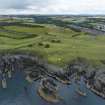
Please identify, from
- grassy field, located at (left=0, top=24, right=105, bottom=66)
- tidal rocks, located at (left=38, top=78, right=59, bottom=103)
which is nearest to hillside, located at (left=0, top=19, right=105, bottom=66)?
grassy field, located at (left=0, top=24, right=105, bottom=66)

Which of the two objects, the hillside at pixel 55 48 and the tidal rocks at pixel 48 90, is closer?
the tidal rocks at pixel 48 90

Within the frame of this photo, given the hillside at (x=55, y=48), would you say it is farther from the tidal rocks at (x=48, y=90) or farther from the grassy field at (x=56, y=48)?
the tidal rocks at (x=48, y=90)

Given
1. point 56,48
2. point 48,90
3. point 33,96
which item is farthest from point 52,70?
point 33,96

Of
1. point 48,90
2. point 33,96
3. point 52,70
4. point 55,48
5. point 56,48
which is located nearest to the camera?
point 33,96

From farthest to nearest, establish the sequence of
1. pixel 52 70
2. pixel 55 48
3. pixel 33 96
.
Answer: pixel 55 48 → pixel 52 70 → pixel 33 96

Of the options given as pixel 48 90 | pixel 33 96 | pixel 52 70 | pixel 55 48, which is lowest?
pixel 33 96

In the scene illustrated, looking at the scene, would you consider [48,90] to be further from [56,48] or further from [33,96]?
[56,48]

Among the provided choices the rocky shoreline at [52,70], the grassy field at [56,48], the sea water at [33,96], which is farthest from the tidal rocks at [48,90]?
the grassy field at [56,48]

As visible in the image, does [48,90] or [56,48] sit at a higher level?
[56,48]

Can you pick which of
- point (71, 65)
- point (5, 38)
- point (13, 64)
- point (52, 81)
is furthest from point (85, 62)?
point (5, 38)

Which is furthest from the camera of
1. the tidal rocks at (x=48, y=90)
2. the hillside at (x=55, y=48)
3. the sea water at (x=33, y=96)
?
the hillside at (x=55, y=48)

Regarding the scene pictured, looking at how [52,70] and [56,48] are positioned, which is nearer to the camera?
[52,70]

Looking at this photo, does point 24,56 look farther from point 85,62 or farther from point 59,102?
point 59,102
